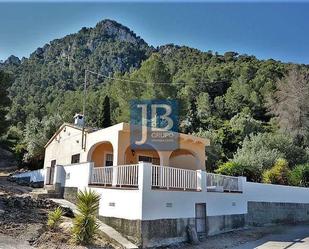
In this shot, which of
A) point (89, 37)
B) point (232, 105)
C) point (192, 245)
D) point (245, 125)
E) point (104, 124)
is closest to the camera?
point (192, 245)

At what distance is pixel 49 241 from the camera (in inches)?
412

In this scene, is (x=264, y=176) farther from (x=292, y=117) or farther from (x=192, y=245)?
(x=292, y=117)

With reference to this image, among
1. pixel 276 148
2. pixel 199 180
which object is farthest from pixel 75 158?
pixel 276 148

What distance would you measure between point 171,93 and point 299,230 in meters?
25.5

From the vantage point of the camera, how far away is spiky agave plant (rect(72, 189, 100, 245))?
1072 centimetres

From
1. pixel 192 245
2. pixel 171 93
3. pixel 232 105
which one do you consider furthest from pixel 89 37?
pixel 192 245

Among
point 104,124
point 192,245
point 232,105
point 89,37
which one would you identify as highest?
point 89,37

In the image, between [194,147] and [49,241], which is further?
[194,147]

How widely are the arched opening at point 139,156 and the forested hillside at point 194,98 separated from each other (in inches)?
189

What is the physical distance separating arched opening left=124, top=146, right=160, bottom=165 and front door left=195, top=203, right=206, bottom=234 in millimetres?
5740

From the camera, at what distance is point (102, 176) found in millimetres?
14836

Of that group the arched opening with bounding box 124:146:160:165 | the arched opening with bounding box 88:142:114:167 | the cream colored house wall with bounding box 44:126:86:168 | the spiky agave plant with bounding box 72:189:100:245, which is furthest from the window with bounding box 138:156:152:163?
the spiky agave plant with bounding box 72:189:100:245

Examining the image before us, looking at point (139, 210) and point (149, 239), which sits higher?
point (139, 210)

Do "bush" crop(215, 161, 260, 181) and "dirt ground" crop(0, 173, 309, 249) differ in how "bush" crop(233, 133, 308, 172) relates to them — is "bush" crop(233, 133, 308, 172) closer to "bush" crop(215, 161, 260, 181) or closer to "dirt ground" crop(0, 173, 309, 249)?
"bush" crop(215, 161, 260, 181)
